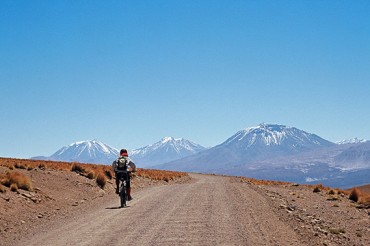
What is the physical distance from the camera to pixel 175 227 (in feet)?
46.2

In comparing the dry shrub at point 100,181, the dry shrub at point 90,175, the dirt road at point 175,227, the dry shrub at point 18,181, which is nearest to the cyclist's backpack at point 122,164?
the dirt road at point 175,227

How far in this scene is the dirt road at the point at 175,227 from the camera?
40.1ft

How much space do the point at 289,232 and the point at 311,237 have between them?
2.26 ft

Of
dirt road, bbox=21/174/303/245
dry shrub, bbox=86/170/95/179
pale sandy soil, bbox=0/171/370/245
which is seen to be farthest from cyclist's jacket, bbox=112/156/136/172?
dry shrub, bbox=86/170/95/179

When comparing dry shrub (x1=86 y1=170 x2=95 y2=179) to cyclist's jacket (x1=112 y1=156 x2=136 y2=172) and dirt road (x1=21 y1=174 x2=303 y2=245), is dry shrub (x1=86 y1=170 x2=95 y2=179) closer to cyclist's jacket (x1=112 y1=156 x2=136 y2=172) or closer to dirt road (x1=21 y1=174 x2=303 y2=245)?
cyclist's jacket (x1=112 y1=156 x2=136 y2=172)

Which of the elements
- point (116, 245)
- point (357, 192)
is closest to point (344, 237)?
point (116, 245)

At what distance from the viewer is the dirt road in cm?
1221

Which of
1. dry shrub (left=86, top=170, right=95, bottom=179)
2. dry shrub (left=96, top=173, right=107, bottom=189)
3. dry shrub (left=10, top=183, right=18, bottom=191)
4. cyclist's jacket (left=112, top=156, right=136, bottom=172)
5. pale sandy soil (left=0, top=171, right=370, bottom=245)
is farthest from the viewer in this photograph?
dry shrub (left=86, top=170, right=95, bottom=179)

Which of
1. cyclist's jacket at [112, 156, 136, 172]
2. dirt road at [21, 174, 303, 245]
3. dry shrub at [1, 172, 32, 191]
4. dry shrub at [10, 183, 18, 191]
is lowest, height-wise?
dirt road at [21, 174, 303, 245]

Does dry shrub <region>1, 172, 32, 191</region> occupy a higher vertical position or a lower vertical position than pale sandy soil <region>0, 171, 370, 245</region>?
higher

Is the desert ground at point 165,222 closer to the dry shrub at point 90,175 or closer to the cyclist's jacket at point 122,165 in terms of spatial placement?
the cyclist's jacket at point 122,165

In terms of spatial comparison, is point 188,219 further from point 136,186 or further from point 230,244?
point 136,186

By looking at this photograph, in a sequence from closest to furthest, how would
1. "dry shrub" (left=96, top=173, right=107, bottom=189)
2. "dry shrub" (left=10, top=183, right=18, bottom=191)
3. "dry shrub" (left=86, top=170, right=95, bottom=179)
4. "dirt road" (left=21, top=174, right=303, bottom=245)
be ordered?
"dirt road" (left=21, top=174, right=303, bottom=245) → "dry shrub" (left=10, top=183, right=18, bottom=191) → "dry shrub" (left=96, top=173, right=107, bottom=189) → "dry shrub" (left=86, top=170, right=95, bottom=179)

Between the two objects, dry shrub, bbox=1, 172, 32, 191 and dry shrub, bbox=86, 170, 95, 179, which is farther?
dry shrub, bbox=86, 170, 95, 179
